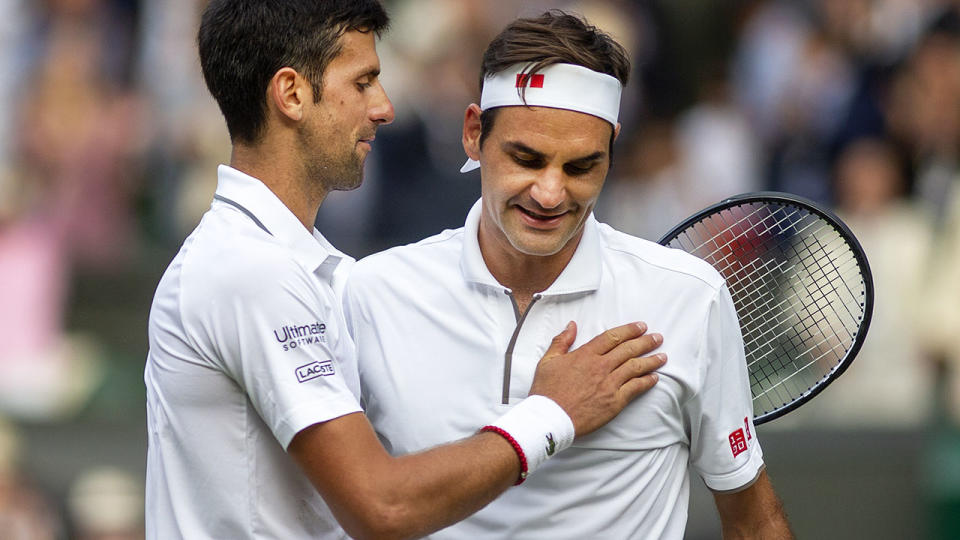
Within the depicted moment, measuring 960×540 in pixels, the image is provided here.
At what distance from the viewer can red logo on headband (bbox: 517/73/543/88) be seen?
3195 millimetres

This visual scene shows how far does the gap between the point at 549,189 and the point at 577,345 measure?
1.20ft

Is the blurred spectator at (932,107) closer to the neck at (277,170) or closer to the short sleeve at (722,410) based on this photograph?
the short sleeve at (722,410)

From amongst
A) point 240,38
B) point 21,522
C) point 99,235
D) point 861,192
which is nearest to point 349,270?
point 240,38

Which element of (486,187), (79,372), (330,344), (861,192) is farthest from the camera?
(79,372)

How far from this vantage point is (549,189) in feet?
10.3

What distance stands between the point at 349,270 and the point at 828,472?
4795 mm

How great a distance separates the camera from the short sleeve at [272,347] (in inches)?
113

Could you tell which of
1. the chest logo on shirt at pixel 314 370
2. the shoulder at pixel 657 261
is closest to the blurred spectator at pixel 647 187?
the shoulder at pixel 657 261

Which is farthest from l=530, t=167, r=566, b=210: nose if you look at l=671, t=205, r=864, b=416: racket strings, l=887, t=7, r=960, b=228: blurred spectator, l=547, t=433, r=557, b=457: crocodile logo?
l=887, t=7, r=960, b=228: blurred spectator

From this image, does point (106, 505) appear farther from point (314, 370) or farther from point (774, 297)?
point (314, 370)

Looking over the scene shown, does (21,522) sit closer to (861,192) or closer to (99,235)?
(99,235)

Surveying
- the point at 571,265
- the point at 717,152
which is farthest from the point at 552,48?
the point at 717,152

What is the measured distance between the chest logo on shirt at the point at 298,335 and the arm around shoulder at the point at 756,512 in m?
1.05

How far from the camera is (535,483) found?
10.5ft
